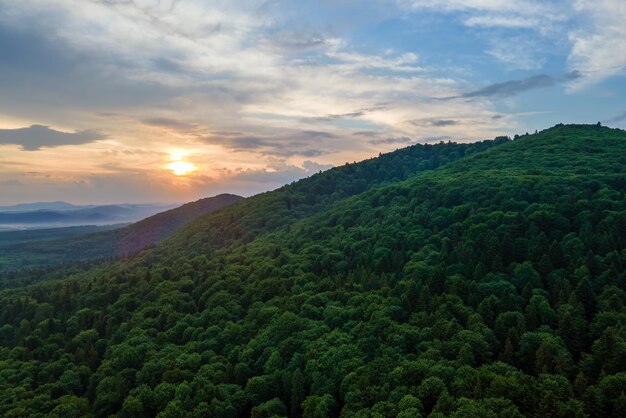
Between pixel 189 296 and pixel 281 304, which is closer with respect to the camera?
pixel 281 304

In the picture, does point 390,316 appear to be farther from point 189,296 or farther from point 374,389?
point 189,296

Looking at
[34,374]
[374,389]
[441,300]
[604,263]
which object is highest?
[604,263]

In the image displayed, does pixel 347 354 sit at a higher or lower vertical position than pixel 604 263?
lower

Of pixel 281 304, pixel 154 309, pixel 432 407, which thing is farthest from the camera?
pixel 154 309

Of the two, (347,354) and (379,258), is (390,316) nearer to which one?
(347,354)

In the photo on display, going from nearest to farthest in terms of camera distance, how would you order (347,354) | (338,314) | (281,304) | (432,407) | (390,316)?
(432,407)
(347,354)
(390,316)
(338,314)
(281,304)

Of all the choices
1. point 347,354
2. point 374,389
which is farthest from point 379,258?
point 374,389
